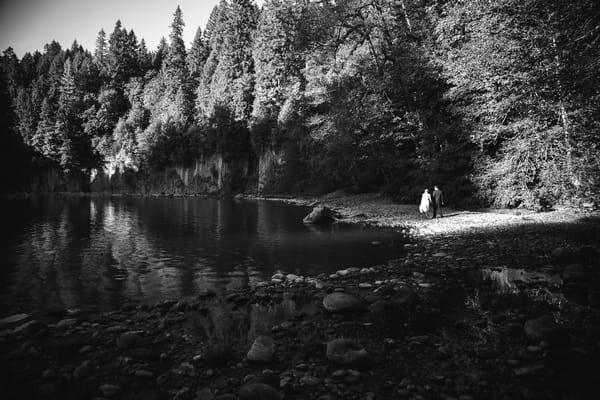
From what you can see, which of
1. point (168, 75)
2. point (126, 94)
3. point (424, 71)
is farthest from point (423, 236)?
Answer: point (126, 94)

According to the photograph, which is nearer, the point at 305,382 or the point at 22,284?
the point at 305,382

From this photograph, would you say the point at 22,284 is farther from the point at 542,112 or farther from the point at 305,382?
the point at 542,112

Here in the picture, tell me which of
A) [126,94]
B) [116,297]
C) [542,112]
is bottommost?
[116,297]

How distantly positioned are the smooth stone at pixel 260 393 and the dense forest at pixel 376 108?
9.81 meters

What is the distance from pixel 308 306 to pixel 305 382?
9.30 feet

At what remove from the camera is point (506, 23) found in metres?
15.7

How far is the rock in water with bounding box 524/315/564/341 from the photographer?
4.50 metres

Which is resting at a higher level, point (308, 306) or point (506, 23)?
point (506, 23)

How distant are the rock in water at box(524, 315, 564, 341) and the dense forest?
7.02m

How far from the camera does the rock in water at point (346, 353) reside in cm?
427

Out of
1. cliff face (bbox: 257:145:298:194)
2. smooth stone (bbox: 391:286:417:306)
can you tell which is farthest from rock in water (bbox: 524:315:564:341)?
cliff face (bbox: 257:145:298:194)

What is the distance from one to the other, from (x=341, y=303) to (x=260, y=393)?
287 cm

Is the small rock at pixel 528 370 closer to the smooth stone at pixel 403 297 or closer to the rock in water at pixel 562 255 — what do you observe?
the smooth stone at pixel 403 297

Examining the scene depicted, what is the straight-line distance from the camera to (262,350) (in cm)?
459
